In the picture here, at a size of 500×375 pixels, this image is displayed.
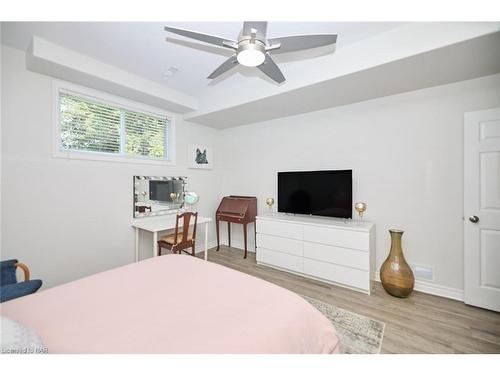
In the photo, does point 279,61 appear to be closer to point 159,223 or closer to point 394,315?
point 159,223

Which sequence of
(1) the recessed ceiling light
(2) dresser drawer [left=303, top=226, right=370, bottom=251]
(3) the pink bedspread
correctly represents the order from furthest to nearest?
(1) the recessed ceiling light → (2) dresser drawer [left=303, top=226, right=370, bottom=251] → (3) the pink bedspread

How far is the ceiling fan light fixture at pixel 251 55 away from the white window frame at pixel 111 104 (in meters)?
2.10

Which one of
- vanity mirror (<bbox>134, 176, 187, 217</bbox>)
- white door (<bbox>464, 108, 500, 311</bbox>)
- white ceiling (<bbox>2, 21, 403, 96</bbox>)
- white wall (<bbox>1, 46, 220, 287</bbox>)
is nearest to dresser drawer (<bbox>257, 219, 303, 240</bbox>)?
vanity mirror (<bbox>134, 176, 187, 217</bbox>)

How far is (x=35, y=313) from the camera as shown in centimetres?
100

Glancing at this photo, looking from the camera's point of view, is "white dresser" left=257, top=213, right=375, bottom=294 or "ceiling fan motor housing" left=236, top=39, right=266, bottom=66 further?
"white dresser" left=257, top=213, right=375, bottom=294

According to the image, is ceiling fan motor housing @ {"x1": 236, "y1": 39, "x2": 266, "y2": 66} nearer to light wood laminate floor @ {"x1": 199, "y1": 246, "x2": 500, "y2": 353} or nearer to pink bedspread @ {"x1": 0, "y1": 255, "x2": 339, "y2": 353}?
pink bedspread @ {"x1": 0, "y1": 255, "x2": 339, "y2": 353}

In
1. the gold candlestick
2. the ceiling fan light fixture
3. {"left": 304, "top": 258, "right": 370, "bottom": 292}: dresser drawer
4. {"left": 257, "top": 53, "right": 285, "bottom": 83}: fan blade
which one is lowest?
{"left": 304, "top": 258, "right": 370, "bottom": 292}: dresser drawer

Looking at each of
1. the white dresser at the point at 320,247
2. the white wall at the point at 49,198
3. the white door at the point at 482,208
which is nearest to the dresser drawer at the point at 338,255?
the white dresser at the point at 320,247

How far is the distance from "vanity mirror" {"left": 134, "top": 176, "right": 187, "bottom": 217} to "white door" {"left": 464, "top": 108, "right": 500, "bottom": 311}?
146 inches

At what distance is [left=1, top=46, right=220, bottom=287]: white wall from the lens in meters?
2.00

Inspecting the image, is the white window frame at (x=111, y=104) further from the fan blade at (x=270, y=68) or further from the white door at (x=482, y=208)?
the white door at (x=482, y=208)

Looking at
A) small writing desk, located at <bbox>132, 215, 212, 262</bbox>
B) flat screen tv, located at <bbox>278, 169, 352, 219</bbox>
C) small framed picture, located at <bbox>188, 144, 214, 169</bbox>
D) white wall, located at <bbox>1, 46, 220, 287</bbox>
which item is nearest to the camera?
white wall, located at <bbox>1, 46, 220, 287</bbox>
